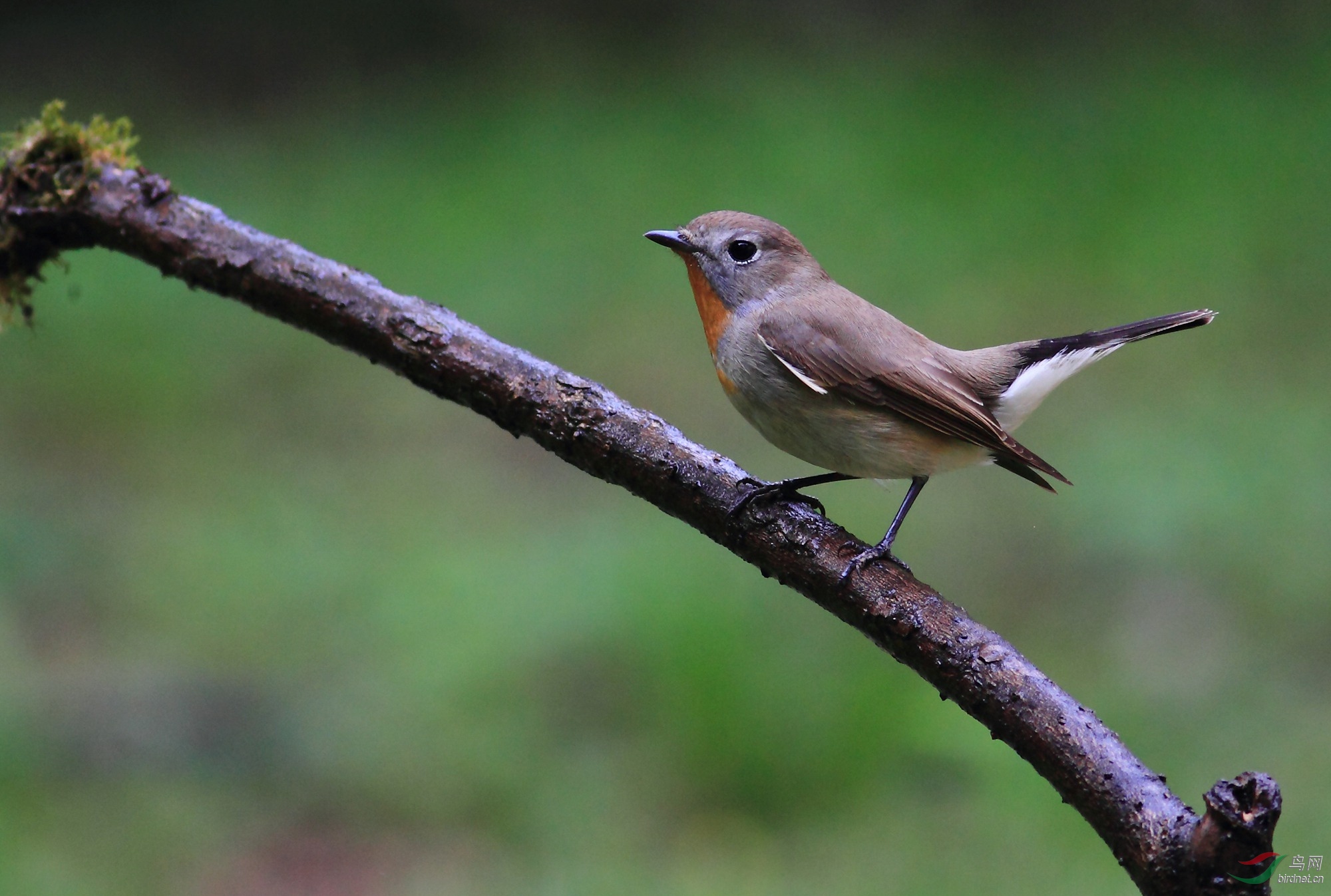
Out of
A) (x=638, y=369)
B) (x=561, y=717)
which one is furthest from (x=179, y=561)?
(x=638, y=369)

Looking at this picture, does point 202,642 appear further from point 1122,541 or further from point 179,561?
point 1122,541

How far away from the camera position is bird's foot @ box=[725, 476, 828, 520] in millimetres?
3104

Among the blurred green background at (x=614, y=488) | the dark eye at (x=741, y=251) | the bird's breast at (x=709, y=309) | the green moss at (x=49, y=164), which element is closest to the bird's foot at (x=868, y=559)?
the bird's breast at (x=709, y=309)

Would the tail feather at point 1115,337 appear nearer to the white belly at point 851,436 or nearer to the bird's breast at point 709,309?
the white belly at point 851,436

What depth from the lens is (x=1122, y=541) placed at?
22.3ft

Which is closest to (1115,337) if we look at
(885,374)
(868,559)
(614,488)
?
(885,374)

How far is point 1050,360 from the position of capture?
380 centimetres

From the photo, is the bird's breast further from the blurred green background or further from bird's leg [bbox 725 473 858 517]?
the blurred green background

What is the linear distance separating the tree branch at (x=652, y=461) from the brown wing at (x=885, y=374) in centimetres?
47

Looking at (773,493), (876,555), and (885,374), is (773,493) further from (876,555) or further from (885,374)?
(885,374)

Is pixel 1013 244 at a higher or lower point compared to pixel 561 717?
higher

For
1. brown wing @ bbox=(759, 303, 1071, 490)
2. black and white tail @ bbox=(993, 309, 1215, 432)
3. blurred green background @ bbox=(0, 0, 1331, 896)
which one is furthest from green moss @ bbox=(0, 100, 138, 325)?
black and white tail @ bbox=(993, 309, 1215, 432)

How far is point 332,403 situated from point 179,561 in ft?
7.05

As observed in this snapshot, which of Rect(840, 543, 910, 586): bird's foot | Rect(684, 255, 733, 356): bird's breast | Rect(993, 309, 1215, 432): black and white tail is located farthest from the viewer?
Rect(684, 255, 733, 356): bird's breast
